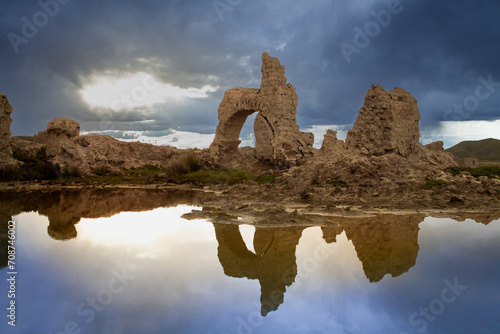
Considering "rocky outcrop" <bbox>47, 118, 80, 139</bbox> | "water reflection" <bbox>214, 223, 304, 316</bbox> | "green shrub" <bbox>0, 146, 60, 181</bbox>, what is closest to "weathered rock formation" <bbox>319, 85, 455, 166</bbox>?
"water reflection" <bbox>214, 223, 304, 316</bbox>

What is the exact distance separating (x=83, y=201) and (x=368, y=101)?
36.0 feet

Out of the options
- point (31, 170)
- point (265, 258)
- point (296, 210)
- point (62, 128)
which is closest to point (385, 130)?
point (296, 210)

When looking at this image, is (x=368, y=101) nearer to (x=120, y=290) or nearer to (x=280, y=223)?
(x=280, y=223)

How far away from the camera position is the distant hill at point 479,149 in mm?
35344

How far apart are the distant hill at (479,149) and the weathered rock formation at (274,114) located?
25833 mm

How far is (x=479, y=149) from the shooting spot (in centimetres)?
3838

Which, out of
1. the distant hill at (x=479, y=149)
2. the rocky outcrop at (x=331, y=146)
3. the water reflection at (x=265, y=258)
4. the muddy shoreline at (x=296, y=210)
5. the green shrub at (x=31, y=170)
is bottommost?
the water reflection at (x=265, y=258)

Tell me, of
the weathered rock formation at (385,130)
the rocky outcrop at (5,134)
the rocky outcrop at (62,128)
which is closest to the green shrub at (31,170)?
the rocky outcrop at (5,134)

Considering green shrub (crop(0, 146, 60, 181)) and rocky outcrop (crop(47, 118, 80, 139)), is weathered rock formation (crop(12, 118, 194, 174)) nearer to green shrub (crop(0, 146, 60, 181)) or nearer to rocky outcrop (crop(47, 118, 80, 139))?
rocky outcrop (crop(47, 118, 80, 139))

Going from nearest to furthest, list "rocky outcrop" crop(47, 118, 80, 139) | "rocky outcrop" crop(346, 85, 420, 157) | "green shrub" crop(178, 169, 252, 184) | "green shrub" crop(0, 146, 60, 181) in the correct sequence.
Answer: "rocky outcrop" crop(346, 85, 420, 157), "green shrub" crop(178, 169, 252, 184), "green shrub" crop(0, 146, 60, 181), "rocky outcrop" crop(47, 118, 80, 139)

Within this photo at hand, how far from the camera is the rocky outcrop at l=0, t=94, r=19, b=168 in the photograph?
15875 mm

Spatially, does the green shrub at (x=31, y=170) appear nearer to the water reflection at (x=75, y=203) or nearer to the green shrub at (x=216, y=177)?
the water reflection at (x=75, y=203)

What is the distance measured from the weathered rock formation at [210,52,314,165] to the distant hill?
1017 inches

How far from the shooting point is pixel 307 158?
1562 cm
